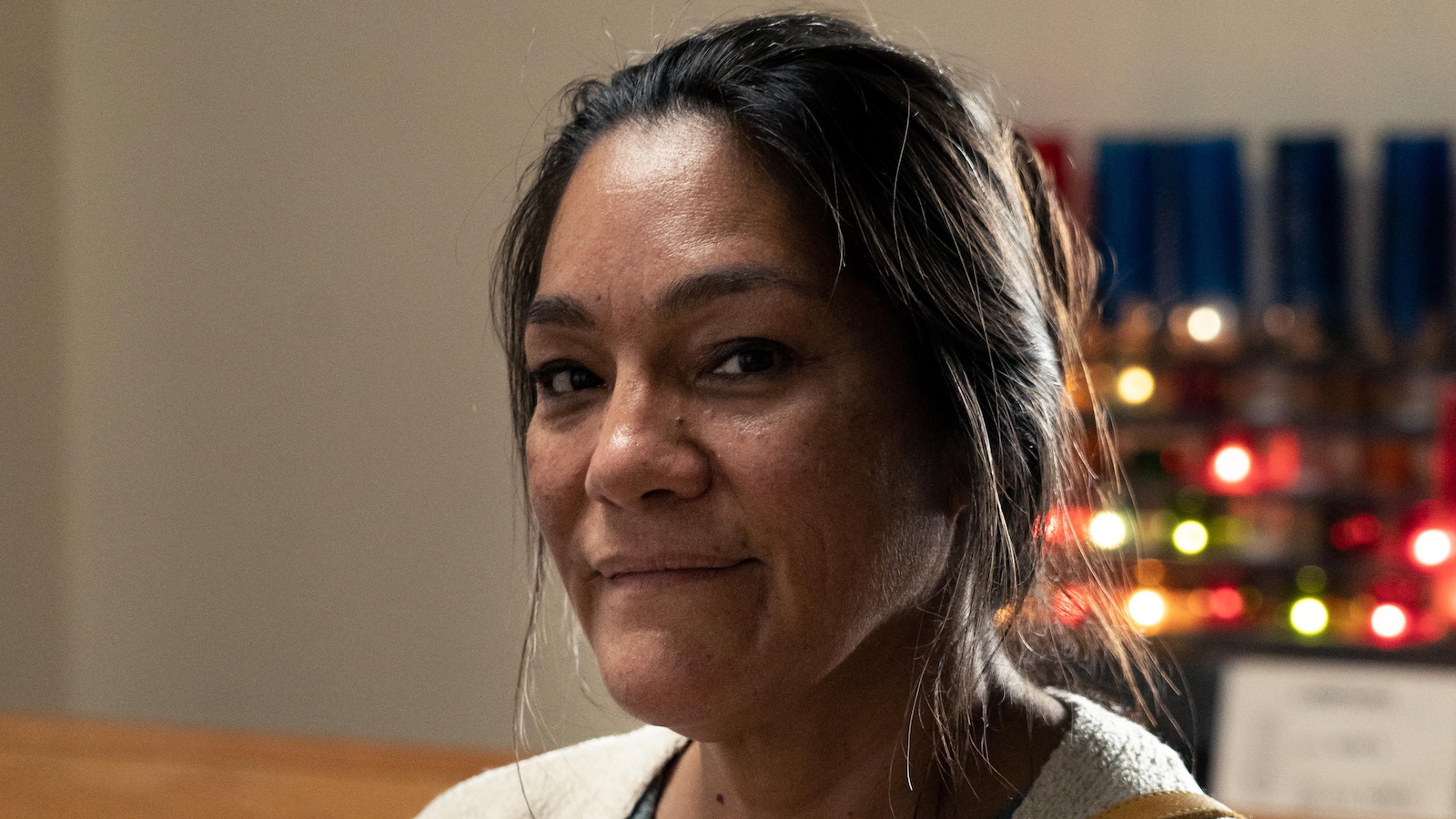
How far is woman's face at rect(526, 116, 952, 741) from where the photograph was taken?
88 cm

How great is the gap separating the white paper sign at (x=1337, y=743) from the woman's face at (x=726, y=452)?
69.7 inches

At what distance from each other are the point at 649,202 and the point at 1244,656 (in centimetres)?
344

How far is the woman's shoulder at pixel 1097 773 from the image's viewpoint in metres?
0.93

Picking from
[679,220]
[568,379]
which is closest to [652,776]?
[568,379]

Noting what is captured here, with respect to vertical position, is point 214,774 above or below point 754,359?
below

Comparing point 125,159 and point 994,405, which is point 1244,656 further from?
point 125,159

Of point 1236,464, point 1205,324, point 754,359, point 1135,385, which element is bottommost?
point 754,359

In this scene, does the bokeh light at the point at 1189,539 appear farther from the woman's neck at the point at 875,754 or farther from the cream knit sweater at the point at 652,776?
the woman's neck at the point at 875,754

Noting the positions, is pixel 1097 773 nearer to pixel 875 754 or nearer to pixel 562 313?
pixel 875 754

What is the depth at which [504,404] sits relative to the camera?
4.65 metres

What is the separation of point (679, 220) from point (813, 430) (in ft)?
0.51

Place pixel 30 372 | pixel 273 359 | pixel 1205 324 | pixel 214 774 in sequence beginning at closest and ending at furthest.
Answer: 1. pixel 214 774
2. pixel 1205 324
3. pixel 30 372
4. pixel 273 359

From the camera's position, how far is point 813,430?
0.88 m

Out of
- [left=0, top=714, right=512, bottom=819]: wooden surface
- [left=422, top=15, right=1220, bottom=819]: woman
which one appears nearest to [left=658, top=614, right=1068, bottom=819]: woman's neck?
[left=422, top=15, right=1220, bottom=819]: woman
